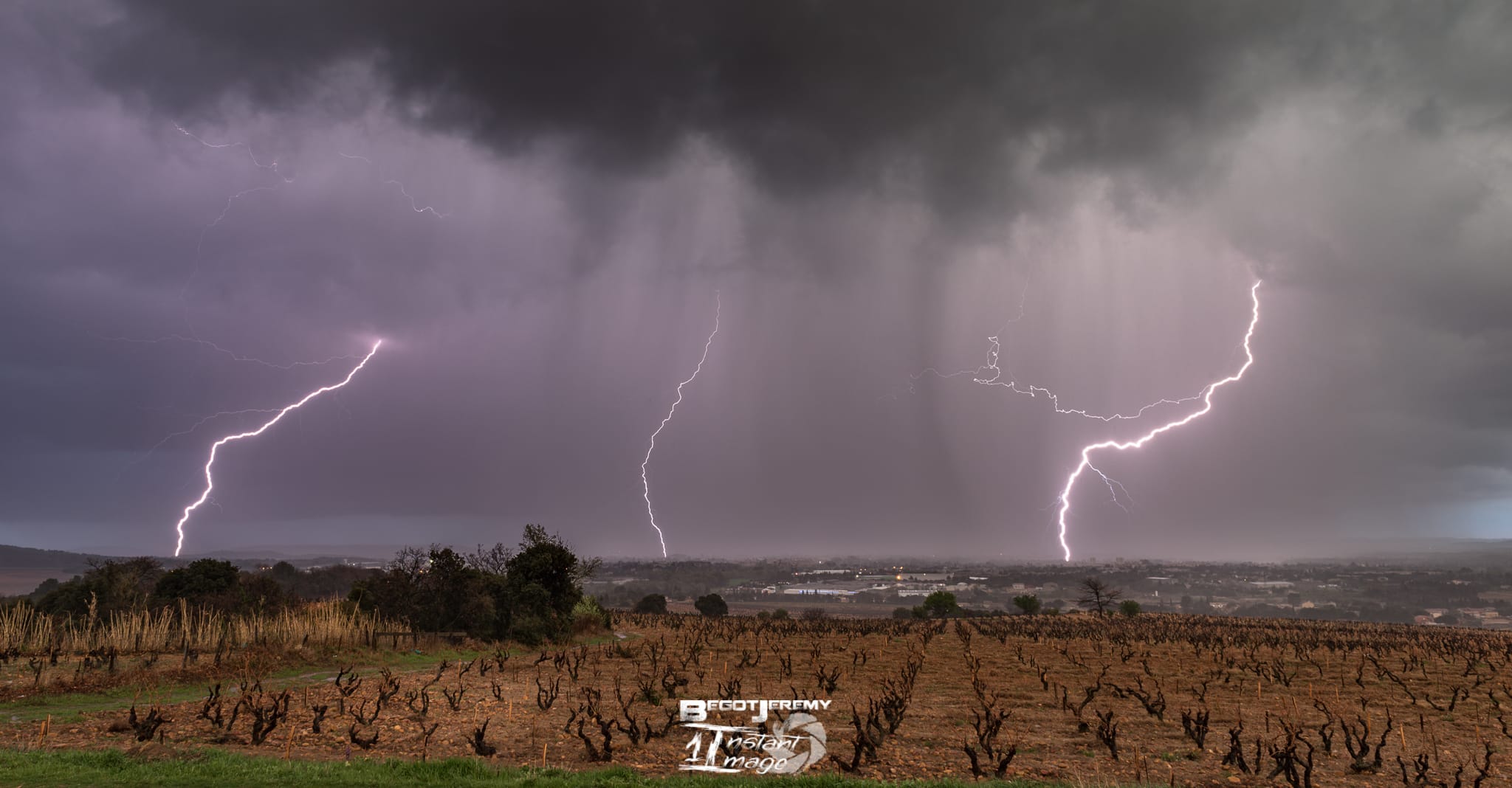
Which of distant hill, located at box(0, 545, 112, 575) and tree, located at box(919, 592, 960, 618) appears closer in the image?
tree, located at box(919, 592, 960, 618)

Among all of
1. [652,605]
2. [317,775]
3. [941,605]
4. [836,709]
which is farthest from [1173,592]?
[317,775]

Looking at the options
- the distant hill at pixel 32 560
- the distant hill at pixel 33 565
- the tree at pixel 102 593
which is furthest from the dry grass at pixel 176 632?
the distant hill at pixel 32 560

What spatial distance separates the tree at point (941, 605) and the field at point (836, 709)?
3574 cm

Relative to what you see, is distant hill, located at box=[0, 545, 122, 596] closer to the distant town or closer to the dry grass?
the distant town

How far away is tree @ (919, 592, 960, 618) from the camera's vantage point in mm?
68375

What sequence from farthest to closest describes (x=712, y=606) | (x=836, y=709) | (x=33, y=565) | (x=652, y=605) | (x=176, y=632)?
1. (x=33, y=565)
2. (x=712, y=606)
3. (x=652, y=605)
4. (x=176, y=632)
5. (x=836, y=709)

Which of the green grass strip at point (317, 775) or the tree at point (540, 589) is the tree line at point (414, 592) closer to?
the tree at point (540, 589)

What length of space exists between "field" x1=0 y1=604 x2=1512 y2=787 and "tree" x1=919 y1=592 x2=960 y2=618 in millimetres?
35740

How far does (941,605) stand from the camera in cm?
6850

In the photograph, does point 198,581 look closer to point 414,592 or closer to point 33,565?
point 414,592

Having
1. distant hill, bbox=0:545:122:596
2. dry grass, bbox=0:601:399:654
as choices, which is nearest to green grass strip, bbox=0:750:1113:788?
dry grass, bbox=0:601:399:654

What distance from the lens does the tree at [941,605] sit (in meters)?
68.4

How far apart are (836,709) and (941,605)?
5562cm

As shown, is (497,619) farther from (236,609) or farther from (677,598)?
(677,598)
